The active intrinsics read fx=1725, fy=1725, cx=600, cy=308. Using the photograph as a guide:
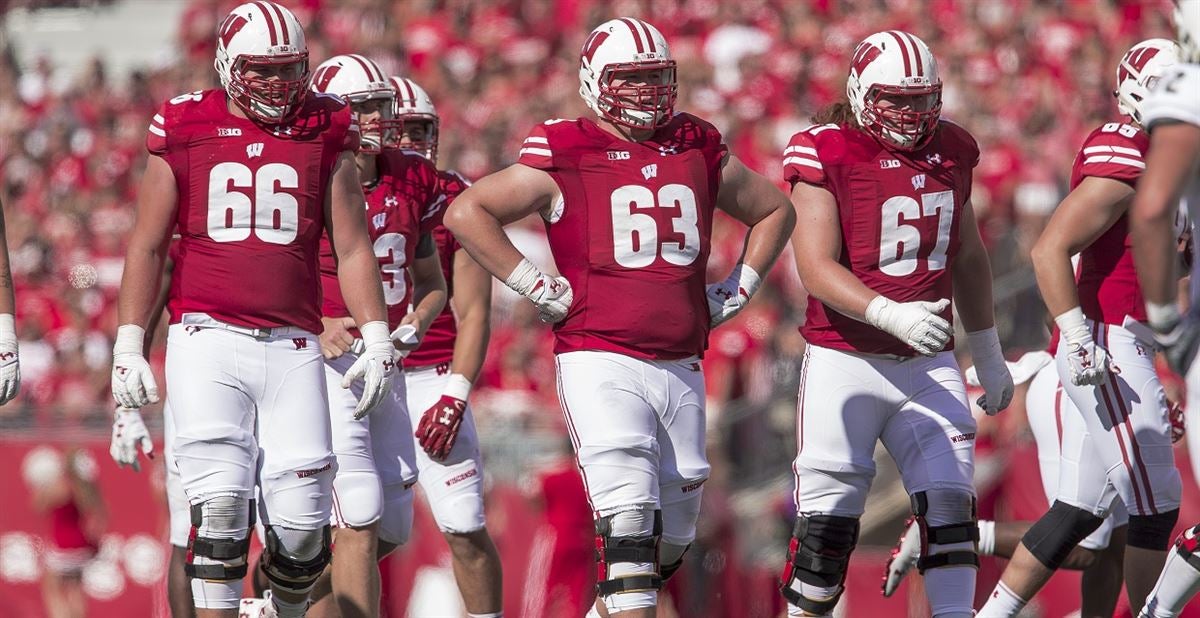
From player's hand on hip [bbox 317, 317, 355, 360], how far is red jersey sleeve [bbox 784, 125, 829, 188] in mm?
1830

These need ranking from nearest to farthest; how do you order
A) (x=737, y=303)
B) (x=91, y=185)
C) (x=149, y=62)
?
(x=737, y=303) < (x=91, y=185) < (x=149, y=62)

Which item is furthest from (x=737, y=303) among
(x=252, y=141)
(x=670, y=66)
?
(x=252, y=141)

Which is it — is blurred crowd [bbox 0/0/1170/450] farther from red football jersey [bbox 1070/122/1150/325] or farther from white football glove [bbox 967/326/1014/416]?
red football jersey [bbox 1070/122/1150/325]

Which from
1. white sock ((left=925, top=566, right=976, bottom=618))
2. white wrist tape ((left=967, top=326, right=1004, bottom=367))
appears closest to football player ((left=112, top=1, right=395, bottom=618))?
white sock ((left=925, top=566, right=976, bottom=618))

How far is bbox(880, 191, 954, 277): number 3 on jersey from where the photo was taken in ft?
19.9

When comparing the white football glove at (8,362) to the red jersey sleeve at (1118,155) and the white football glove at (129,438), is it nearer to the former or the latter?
the white football glove at (129,438)

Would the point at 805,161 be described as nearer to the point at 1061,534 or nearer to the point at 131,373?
the point at 1061,534

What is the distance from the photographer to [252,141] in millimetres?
5848

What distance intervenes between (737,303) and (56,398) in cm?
820

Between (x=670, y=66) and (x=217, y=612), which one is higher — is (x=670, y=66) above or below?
Result: above

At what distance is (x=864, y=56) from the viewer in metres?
6.10

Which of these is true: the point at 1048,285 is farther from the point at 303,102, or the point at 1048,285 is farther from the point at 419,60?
the point at 419,60

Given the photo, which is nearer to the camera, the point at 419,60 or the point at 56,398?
the point at 56,398

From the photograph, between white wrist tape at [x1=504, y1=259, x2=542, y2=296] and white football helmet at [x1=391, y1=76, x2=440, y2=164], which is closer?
white wrist tape at [x1=504, y1=259, x2=542, y2=296]
